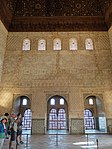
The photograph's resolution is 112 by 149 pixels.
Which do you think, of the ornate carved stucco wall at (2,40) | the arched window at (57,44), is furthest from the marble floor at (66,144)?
the arched window at (57,44)

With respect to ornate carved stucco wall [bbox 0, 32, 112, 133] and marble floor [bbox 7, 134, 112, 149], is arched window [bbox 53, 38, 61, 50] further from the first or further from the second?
marble floor [bbox 7, 134, 112, 149]

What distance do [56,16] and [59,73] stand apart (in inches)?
194

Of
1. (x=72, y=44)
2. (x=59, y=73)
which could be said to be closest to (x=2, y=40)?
(x=59, y=73)

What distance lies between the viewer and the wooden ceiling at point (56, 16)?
498 inches

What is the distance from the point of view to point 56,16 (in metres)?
12.6

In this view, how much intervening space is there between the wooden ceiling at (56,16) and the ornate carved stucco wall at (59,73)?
0.87 meters

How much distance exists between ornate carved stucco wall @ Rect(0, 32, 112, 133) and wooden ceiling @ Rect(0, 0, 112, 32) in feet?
2.84

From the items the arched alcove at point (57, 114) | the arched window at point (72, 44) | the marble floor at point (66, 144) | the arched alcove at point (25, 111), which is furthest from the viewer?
the arched alcove at point (25, 111)

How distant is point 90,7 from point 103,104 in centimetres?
800

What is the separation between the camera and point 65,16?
12.6 meters

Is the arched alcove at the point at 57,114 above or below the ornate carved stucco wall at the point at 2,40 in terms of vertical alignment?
below

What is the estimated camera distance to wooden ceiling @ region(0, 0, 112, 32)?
41.5 ft

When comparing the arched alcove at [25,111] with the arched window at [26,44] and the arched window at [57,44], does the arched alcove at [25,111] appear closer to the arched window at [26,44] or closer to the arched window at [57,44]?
the arched window at [26,44]

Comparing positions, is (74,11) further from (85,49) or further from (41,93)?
(41,93)
